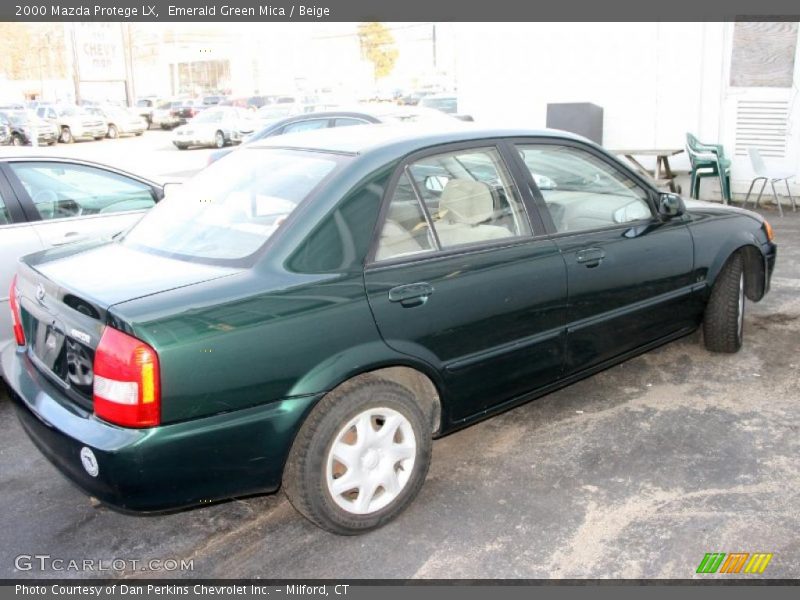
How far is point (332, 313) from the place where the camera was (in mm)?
3033

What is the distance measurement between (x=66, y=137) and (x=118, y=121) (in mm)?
2992

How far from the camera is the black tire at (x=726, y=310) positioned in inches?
193

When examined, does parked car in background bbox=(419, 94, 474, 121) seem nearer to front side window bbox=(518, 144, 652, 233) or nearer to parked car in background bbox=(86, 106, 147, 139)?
parked car in background bbox=(86, 106, 147, 139)

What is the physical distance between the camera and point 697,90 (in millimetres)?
11062

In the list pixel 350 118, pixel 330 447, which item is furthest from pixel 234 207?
pixel 350 118

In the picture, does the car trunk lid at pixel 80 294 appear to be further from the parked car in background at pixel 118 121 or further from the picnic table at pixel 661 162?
the parked car in background at pixel 118 121

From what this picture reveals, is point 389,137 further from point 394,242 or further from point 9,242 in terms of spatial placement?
point 9,242

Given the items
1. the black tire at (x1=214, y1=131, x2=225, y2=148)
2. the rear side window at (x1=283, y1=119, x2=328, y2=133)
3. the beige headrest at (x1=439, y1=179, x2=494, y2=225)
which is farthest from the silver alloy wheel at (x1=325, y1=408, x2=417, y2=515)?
the black tire at (x1=214, y1=131, x2=225, y2=148)

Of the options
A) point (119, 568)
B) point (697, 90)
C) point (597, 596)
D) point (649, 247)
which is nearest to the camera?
point (597, 596)

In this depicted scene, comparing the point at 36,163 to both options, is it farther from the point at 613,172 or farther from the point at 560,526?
the point at 560,526

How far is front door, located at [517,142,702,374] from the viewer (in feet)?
13.0

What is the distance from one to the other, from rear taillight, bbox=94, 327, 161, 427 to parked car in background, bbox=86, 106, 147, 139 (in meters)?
34.9
